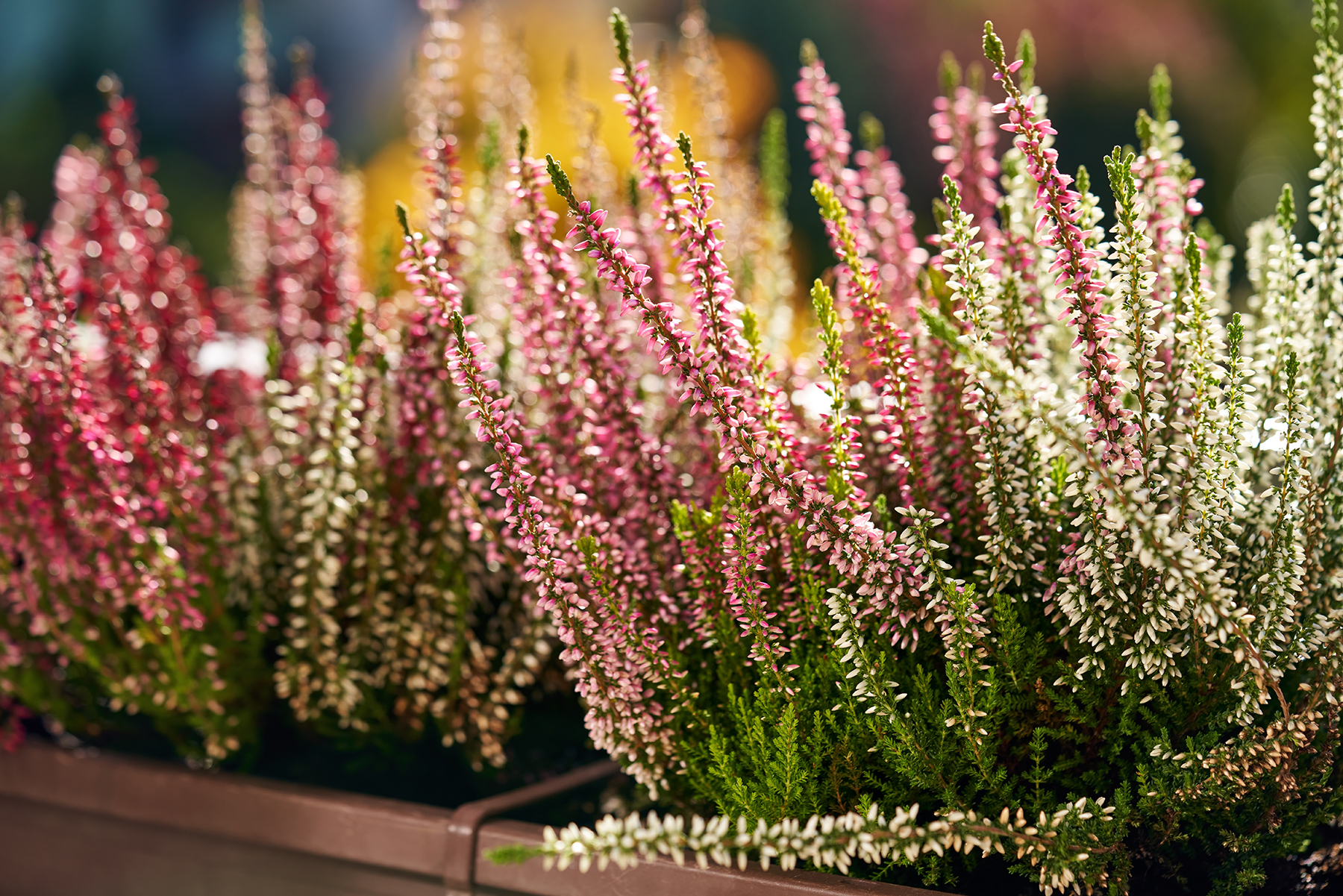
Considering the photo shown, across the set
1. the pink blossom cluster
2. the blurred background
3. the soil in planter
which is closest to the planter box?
the soil in planter

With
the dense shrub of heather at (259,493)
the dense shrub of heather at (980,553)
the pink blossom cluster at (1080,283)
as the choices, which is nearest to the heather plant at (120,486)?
the dense shrub of heather at (259,493)

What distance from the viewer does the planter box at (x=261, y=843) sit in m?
0.82

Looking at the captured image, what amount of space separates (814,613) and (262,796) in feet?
1.95

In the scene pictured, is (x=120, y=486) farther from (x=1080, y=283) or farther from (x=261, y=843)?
→ (x=1080, y=283)

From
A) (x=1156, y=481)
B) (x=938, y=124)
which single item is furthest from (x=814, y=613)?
(x=938, y=124)

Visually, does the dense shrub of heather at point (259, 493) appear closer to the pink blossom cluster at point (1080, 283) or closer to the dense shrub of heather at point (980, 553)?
the dense shrub of heather at point (980, 553)

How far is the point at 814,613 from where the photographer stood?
765 mm

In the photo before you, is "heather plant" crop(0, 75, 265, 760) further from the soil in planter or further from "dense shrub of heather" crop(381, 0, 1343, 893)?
"dense shrub of heather" crop(381, 0, 1343, 893)

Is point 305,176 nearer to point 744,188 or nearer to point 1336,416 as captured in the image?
point 744,188

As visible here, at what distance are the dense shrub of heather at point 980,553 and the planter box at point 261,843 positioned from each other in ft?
0.24

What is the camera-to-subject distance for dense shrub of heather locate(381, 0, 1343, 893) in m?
0.70

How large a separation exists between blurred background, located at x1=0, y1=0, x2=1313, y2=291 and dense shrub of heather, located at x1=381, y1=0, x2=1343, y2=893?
19.6 feet

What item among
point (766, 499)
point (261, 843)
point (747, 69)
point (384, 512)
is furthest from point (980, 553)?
point (747, 69)

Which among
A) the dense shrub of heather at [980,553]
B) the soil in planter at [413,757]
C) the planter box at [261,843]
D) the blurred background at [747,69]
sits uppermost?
the blurred background at [747,69]
